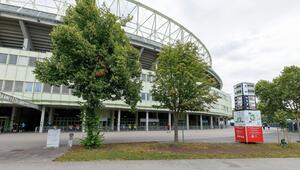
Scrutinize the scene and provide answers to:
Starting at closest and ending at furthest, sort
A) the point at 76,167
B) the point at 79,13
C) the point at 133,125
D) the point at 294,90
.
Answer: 1. the point at 76,167
2. the point at 79,13
3. the point at 294,90
4. the point at 133,125

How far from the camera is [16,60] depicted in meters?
27.7

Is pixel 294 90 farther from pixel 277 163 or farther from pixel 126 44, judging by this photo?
pixel 126 44

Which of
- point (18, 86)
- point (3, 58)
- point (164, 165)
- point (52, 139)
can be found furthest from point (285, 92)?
point (3, 58)

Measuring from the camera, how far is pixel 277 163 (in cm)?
886

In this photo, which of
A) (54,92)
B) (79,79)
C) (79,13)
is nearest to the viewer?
(79,79)

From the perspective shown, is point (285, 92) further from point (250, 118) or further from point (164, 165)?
point (164, 165)

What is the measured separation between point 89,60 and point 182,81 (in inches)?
279

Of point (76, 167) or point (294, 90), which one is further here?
point (294, 90)

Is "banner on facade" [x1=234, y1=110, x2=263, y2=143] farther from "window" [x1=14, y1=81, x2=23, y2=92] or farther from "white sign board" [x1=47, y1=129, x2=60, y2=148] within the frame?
"window" [x1=14, y1=81, x2=23, y2=92]

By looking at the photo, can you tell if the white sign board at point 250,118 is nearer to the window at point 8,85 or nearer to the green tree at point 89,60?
the green tree at point 89,60

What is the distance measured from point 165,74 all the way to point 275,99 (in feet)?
89.8

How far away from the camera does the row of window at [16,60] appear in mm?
27225

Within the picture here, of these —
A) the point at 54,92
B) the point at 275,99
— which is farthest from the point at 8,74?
the point at 275,99

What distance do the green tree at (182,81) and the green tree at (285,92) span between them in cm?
1380
